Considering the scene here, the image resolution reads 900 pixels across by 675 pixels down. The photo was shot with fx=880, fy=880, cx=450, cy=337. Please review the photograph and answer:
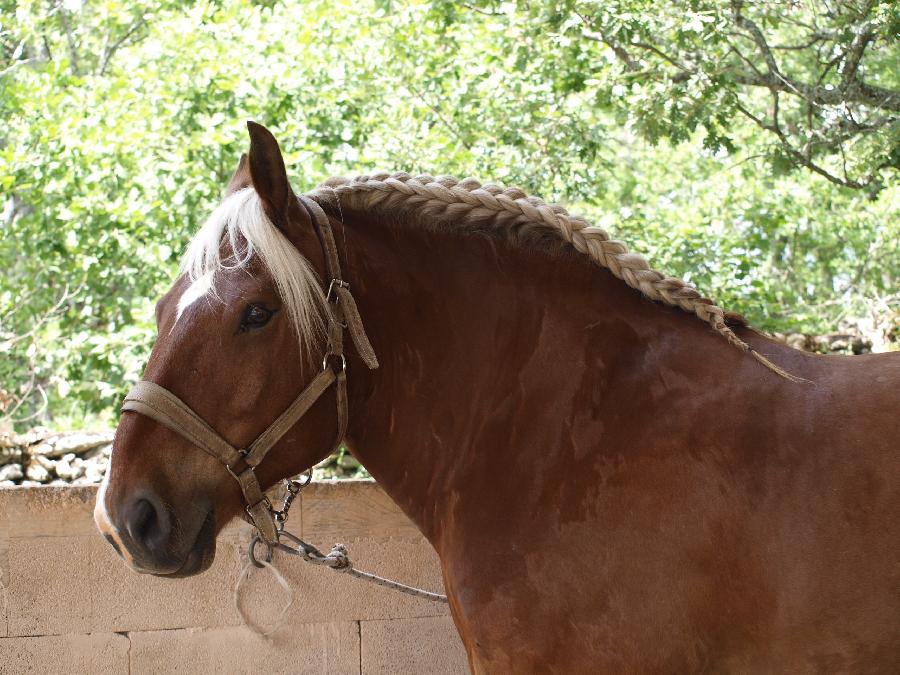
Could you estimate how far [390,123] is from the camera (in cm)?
620

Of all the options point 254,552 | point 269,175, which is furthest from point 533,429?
point 254,552

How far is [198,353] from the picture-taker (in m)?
1.94

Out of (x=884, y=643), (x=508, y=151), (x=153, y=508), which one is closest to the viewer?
(x=884, y=643)

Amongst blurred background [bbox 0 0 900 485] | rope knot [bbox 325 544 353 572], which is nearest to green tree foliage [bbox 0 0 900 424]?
blurred background [bbox 0 0 900 485]

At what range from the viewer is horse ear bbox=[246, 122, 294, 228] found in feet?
6.53

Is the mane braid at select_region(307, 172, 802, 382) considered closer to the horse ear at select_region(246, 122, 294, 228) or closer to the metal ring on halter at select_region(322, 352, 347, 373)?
the horse ear at select_region(246, 122, 294, 228)

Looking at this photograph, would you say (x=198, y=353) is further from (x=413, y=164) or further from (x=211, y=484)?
(x=413, y=164)

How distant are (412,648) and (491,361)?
163cm

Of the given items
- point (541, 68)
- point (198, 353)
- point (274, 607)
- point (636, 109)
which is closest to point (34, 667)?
point (274, 607)

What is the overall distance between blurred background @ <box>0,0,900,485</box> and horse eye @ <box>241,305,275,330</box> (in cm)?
270

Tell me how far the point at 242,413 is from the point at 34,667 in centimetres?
184

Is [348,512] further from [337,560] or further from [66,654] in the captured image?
[66,654]

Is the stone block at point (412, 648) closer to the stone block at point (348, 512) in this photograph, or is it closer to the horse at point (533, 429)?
the stone block at point (348, 512)

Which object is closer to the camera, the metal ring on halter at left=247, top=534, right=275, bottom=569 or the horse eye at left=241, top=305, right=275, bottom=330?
the horse eye at left=241, top=305, right=275, bottom=330
